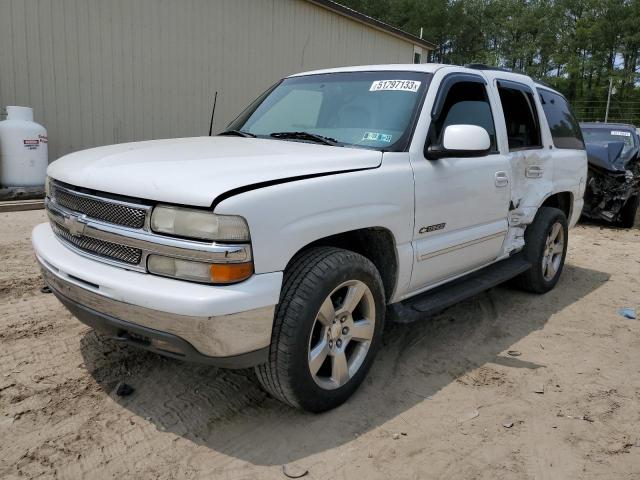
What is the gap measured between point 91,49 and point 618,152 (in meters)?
8.55

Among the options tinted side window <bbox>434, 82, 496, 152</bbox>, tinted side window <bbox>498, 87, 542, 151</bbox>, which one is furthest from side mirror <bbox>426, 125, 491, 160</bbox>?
tinted side window <bbox>498, 87, 542, 151</bbox>

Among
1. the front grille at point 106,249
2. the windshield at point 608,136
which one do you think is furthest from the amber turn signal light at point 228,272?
the windshield at point 608,136

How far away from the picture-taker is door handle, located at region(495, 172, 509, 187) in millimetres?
3977

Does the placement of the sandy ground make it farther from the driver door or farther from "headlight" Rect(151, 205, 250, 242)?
"headlight" Rect(151, 205, 250, 242)

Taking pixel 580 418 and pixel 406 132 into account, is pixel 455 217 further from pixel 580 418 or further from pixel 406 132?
pixel 580 418

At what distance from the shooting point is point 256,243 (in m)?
2.40

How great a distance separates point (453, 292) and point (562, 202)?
2311mm

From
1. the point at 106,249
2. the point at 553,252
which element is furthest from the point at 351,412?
the point at 553,252

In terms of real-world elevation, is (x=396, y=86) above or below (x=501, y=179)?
above

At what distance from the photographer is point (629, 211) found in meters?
8.88

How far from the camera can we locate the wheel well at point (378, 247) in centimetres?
317

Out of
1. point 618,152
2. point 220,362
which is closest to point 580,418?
point 220,362

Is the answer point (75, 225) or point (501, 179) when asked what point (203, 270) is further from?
point (501, 179)

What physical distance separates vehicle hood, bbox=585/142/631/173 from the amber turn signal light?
7859 mm
